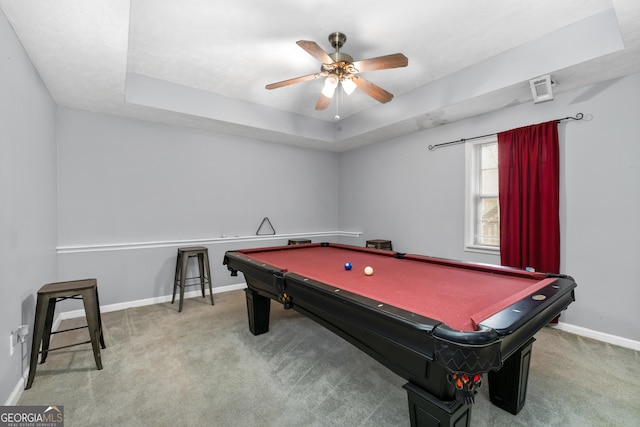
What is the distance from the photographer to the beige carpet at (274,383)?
1.59 meters

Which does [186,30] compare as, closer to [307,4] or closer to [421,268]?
[307,4]

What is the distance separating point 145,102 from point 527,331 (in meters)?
3.70

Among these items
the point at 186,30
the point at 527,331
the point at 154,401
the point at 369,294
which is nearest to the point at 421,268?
the point at 369,294

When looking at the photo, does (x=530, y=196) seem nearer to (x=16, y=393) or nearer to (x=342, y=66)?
(x=342, y=66)

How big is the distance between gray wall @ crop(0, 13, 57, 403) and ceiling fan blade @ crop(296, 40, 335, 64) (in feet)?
5.69

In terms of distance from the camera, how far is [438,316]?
122cm

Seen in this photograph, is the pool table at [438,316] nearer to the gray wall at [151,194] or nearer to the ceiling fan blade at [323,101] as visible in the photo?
the ceiling fan blade at [323,101]

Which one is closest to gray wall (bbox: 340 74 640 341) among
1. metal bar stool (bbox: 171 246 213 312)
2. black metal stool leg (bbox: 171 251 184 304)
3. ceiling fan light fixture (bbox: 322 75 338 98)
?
ceiling fan light fixture (bbox: 322 75 338 98)

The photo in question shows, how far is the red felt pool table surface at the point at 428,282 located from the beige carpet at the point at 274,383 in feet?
2.26

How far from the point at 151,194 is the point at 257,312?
85.4 inches

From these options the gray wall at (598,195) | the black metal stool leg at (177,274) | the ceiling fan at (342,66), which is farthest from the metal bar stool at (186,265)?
the gray wall at (598,195)

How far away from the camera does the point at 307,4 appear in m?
2.04

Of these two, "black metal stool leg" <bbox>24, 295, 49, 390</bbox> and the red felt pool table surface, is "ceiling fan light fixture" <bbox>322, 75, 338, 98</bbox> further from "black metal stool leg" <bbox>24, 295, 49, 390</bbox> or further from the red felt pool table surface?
"black metal stool leg" <bbox>24, 295, 49, 390</bbox>

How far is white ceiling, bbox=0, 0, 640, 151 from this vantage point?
1.99 metres
